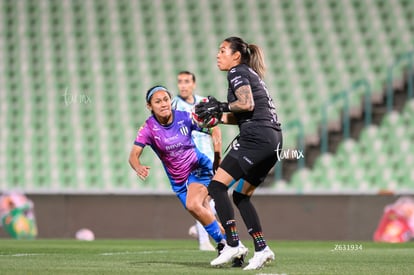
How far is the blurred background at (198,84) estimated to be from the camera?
13.9m

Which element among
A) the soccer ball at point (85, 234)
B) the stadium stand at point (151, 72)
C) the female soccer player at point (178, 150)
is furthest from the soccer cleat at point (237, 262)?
the soccer ball at point (85, 234)

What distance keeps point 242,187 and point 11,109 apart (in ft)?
32.7

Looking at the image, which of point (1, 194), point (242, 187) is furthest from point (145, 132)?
point (1, 194)

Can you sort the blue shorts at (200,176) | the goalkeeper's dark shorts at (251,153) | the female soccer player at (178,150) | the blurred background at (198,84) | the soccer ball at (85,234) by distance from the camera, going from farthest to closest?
1. the blurred background at (198,84)
2. the soccer ball at (85,234)
3. the blue shorts at (200,176)
4. the female soccer player at (178,150)
5. the goalkeeper's dark shorts at (251,153)

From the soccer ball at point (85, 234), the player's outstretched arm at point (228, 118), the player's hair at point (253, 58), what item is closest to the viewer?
the player's outstretched arm at point (228, 118)

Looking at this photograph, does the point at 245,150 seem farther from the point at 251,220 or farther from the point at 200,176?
the point at 200,176

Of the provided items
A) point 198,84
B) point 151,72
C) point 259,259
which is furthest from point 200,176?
point 151,72

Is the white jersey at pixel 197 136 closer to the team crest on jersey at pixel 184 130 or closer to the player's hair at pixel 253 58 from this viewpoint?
the team crest on jersey at pixel 184 130

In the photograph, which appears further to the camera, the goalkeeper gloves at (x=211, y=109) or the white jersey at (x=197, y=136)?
the white jersey at (x=197, y=136)

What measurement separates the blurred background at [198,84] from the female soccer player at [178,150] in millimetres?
5366

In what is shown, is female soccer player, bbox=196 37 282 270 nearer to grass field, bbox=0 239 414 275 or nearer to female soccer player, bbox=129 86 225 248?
grass field, bbox=0 239 414 275

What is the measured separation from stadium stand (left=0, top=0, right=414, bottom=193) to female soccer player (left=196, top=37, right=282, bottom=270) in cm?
692

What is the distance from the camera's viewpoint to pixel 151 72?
52.9 feet

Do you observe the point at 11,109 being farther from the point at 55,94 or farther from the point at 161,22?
the point at 161,22
